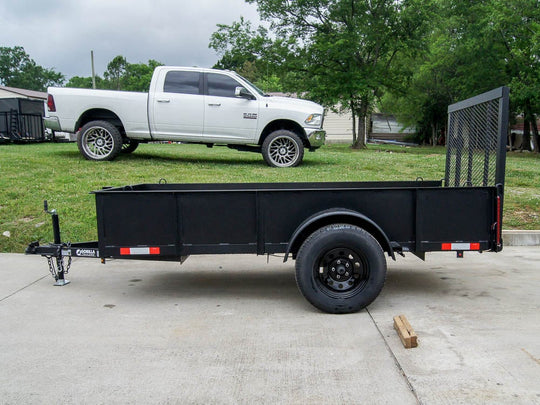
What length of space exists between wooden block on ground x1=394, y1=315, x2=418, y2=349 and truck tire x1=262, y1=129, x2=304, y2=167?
7305mm

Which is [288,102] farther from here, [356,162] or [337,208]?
[337,208]

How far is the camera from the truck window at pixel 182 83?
11086 millimetres

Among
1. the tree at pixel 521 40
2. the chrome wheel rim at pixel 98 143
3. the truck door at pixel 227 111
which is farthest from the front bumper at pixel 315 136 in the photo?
the tree at pixel 521 40

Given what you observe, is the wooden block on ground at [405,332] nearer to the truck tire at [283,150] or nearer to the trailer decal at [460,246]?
the trailer decal at [460,246]

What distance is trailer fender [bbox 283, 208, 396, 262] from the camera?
4598 millimetres

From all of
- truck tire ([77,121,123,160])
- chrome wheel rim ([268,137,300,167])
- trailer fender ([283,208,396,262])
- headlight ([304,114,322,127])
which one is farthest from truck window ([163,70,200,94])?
trailer fender ([283,208,396,262])

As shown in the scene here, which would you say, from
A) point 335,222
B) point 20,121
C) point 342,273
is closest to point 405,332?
point 342,273

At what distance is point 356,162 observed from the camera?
12.9 m

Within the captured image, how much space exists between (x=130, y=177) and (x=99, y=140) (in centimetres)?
215

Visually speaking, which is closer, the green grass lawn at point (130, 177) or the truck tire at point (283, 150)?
the green grass lawn at point (130, 177)

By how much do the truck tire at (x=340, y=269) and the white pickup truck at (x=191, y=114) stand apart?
6771mm

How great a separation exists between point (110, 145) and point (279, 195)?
7588 millimetres

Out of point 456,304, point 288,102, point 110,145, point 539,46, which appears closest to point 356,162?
point 288,102

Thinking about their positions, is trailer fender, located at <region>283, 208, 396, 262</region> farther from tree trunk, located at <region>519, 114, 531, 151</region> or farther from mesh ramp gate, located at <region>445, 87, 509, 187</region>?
tree trunk, located at <region>519, 114, 531, 151</region>
